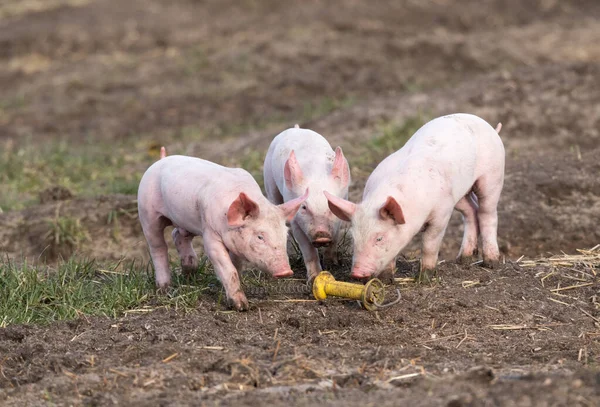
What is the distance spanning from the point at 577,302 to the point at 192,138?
28.2ft

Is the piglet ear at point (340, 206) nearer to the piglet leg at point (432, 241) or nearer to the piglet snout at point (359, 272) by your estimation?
the piglet snout at point (359, 272)

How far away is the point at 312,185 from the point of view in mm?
7645

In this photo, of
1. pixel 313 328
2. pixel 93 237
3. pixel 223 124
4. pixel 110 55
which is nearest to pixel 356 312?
pixel 313 328

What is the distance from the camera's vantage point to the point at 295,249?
8305 mm

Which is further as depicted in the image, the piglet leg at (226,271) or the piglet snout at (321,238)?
the piglet snout at (321,238)

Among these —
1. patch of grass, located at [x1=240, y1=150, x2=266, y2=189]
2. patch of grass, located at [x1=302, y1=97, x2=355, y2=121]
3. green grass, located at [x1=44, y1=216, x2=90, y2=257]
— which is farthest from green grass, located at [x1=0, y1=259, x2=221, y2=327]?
patch of grass, located at [x1=302, y1=97, x2=355, y2=121]

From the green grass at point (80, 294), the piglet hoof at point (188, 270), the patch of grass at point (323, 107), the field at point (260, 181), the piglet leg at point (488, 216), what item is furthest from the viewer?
the patch of grass at point (323, 107)

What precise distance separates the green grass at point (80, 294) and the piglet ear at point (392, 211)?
1399 millimetres

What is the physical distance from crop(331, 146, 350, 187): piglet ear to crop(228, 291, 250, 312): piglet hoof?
126 cm

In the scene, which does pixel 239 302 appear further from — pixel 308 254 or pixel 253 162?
pixel 253 162

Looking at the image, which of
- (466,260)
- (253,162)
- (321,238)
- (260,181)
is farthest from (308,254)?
(253,162)

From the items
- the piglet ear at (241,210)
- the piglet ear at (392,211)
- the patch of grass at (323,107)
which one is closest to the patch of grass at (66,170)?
the patch of grass at (323,107)

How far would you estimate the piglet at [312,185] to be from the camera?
24.5 ft

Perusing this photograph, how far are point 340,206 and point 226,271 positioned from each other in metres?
0.87
